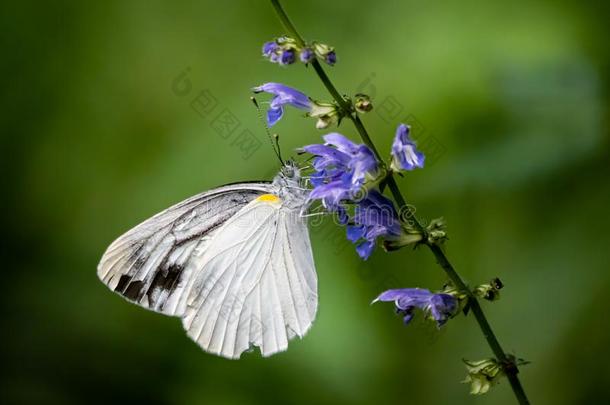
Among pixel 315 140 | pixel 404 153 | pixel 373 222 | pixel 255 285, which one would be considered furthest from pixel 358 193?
pixel 315 140

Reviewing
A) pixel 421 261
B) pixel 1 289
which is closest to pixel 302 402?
pixel 421 261

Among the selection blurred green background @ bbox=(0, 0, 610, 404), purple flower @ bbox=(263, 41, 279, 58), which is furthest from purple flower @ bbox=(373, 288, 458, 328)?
blurred green background @ bbox=(0, 0, 610, 404)

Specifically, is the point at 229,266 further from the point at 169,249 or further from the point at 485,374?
the point at 485,374

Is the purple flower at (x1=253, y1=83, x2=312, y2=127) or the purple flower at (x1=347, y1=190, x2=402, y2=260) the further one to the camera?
the purple flower at (x1=253, y1=83, x2=312, y2=127)

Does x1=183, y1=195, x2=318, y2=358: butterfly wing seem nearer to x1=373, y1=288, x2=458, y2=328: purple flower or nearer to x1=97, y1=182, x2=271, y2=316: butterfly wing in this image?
x1=97, y1=182, x2=271, y2=316: butterfly wing

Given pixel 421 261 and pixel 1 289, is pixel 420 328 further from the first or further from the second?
pixel 1 289

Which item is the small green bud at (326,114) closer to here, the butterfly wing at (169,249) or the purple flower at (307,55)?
the purple flower at (307,55)
